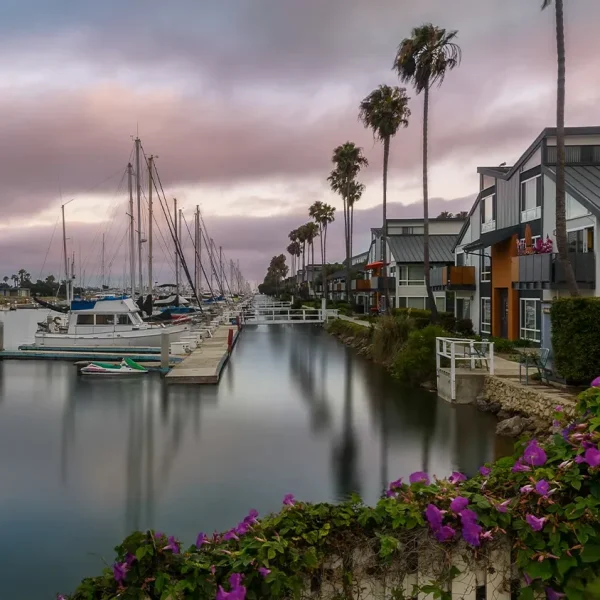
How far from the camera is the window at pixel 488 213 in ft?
99.5

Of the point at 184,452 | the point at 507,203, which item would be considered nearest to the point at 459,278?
the point at 507,203

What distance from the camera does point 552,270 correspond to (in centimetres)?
2131

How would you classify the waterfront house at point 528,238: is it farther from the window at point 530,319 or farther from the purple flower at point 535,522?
the purple flower at point 535,522

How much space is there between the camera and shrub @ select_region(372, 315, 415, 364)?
2511cm

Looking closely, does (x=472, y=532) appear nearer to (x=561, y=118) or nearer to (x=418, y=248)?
(x=561, y=118)

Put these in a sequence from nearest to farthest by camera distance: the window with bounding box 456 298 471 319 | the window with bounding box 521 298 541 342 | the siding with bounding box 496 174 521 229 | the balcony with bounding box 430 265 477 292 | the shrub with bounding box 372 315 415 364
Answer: the window with bounding box 521 298 541 342
the shrub with bounding box 372 315 415 364
the siding with bounding box 496 174 521 229
the balcony with bounding box 430 265 477 292
the window with bounding box 456 298 471 319

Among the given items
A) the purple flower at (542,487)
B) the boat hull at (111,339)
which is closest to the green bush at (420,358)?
the boat hull at (111,339)

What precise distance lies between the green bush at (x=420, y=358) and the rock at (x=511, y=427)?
6579 mm

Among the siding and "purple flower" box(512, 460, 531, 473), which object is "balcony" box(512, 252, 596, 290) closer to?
the siding

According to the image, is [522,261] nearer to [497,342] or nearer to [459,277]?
[497,342]

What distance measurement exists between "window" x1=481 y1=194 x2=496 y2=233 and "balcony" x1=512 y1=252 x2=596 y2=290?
24.1 feet

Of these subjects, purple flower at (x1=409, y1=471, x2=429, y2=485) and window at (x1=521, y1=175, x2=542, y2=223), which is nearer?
purple flower at (x1=409, y1=471, x2=429, y2=485)

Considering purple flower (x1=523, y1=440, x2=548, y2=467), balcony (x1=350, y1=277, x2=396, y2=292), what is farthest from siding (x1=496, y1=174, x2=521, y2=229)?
purple flower (x1=523, y1=440, x2=548, y2=467)

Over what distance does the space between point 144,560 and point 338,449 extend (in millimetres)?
10340
